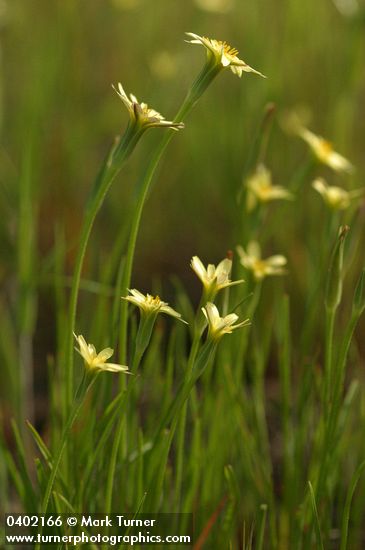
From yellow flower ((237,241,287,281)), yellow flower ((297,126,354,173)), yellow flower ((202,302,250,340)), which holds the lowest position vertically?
yellow flower ((202,302,250,340))

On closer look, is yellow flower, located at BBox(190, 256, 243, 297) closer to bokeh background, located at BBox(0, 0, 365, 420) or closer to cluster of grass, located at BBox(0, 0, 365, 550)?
cluster of grass, located at BBox(0, 0, 365, 550)

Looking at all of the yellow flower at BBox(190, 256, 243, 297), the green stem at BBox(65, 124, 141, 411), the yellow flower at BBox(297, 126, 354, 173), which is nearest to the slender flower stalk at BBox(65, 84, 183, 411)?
the green stem at BBox(65, 124, 141, 411)

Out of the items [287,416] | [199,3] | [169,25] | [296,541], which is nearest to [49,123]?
[199,3]

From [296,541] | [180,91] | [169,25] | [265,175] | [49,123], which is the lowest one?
[296,541]

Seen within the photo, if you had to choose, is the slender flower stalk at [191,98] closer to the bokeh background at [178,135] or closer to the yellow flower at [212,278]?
the yellow flower at [212,278]

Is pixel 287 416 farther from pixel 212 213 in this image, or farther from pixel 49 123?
pixel 49 123

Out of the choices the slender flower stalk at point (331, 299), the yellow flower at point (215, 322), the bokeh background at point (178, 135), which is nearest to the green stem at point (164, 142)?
the yellow flower at point (215, 322)

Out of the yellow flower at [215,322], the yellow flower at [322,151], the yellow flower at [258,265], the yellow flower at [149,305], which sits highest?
the yellow flower at [322,151]

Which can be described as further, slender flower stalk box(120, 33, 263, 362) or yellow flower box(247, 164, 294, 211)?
yellow flower box(247, 164, 294, 211)

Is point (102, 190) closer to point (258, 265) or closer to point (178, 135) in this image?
point (258, 265)
